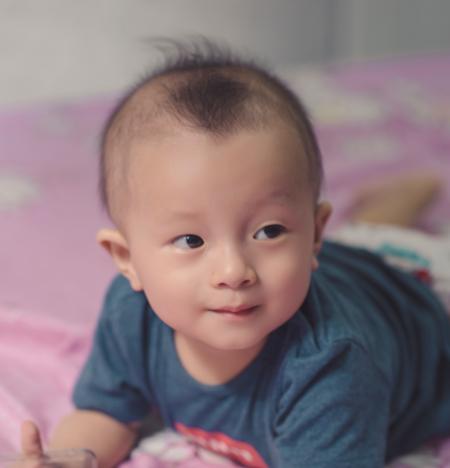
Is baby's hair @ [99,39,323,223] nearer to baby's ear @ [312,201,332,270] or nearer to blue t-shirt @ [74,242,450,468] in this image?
baby's ear @ [312,201,332,270]

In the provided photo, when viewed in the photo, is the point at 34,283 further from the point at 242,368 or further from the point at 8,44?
the point at 8,44

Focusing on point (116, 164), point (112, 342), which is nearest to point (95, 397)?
point (112, 342)

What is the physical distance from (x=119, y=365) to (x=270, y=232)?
306 mm

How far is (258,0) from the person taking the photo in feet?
8.70

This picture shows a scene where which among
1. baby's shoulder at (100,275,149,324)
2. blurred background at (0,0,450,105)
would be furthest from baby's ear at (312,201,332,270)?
blurred background at (0,0,450,105)

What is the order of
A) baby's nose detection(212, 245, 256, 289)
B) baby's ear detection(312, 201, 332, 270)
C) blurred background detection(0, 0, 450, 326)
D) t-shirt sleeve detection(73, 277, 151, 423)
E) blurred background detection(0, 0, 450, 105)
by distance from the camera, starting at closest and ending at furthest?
1. baby's nose detection(212, 245, 256, 289)
2. baby's ear detection(312, 201, 332, 270)
3. t-shirt sleeve detection(73, 277, 151, 423)
4. blurred background detection(0, 0, 450, 326)
5. blurred background detection(0, 0, 450, 105)

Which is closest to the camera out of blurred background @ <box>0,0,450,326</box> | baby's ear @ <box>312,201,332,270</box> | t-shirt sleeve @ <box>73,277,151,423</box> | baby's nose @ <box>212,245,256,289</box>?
baby's nose @ <box>212,245,256,289</box>

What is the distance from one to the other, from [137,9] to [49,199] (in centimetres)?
121

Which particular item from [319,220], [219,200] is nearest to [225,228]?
[219,200]

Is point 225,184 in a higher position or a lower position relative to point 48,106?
higher

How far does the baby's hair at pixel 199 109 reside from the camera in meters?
0.67

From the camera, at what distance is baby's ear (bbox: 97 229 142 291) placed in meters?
0.76

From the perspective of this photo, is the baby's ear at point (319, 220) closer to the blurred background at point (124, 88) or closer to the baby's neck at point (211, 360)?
the baby's neck at point (211, 360)

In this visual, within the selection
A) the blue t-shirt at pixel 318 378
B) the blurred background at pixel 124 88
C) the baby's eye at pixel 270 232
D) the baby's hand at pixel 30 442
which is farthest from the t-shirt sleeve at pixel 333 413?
the blurred background at pixel 124 88
